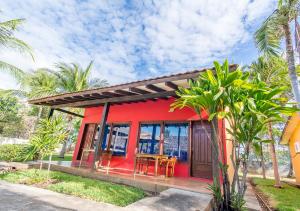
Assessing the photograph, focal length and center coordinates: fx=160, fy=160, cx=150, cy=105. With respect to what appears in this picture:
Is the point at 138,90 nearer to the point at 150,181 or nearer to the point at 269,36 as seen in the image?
the point at 150,181

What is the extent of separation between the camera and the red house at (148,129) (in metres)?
5.79

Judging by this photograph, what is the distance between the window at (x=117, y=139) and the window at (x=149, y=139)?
0.90 metres

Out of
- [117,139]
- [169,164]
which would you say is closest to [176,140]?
[169,164]

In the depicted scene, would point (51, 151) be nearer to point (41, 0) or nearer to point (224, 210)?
point (224, 210)

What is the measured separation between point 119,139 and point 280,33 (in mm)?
8980

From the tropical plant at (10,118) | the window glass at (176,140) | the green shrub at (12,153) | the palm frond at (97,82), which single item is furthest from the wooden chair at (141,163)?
the tropical plant at (10,118)

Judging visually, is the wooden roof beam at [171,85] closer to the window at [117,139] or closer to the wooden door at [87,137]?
the window at [117,139]

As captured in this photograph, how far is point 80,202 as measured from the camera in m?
3.39

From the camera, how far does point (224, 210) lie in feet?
8.45

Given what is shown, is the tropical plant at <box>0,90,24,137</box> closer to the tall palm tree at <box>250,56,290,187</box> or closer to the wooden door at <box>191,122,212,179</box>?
the wooden door at <box>191,122,212,179</box>

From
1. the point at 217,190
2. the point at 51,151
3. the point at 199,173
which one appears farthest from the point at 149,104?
the point at 217,190

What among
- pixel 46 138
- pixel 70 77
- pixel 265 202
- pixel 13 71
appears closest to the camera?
pixel 265 202

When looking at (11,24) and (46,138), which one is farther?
(11,24)

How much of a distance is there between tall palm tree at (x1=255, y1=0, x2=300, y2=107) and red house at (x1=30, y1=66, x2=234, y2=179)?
11.4 ft
